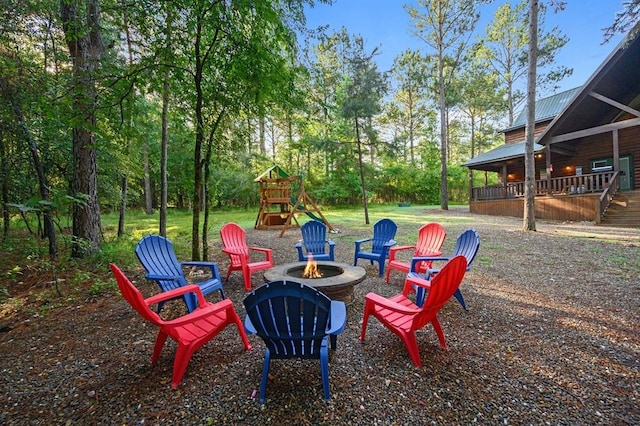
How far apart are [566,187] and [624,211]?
2134 mm

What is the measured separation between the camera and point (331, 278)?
334 centimetres

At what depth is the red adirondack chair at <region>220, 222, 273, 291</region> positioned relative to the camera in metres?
4.31

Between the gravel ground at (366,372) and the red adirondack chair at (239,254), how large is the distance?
3.50 ft

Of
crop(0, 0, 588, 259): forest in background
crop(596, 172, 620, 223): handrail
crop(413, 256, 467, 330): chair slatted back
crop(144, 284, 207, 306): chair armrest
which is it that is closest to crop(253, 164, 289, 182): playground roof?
crop(0, 0, 588, 259): forest in background

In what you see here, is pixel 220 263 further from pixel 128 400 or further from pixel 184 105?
pixel 128 400

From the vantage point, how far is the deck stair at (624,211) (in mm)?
8938

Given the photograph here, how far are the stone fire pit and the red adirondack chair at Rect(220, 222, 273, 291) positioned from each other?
28.4 inches

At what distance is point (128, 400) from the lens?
1926 millimetres

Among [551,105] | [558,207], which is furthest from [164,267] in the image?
[551,105]

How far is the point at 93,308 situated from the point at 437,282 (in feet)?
13.6

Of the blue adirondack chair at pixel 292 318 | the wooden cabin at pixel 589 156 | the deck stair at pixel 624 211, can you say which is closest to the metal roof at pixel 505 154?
the wooden cabin at pixel 589 156

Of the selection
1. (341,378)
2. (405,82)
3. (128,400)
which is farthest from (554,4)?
(405,82)

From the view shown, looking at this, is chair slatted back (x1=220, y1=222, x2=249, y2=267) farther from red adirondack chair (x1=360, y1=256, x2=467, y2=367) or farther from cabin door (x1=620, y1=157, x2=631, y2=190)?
cabin door (x1=620, y1=157, x2=631, y2=190)

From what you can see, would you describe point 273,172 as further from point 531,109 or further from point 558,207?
point 558,207
